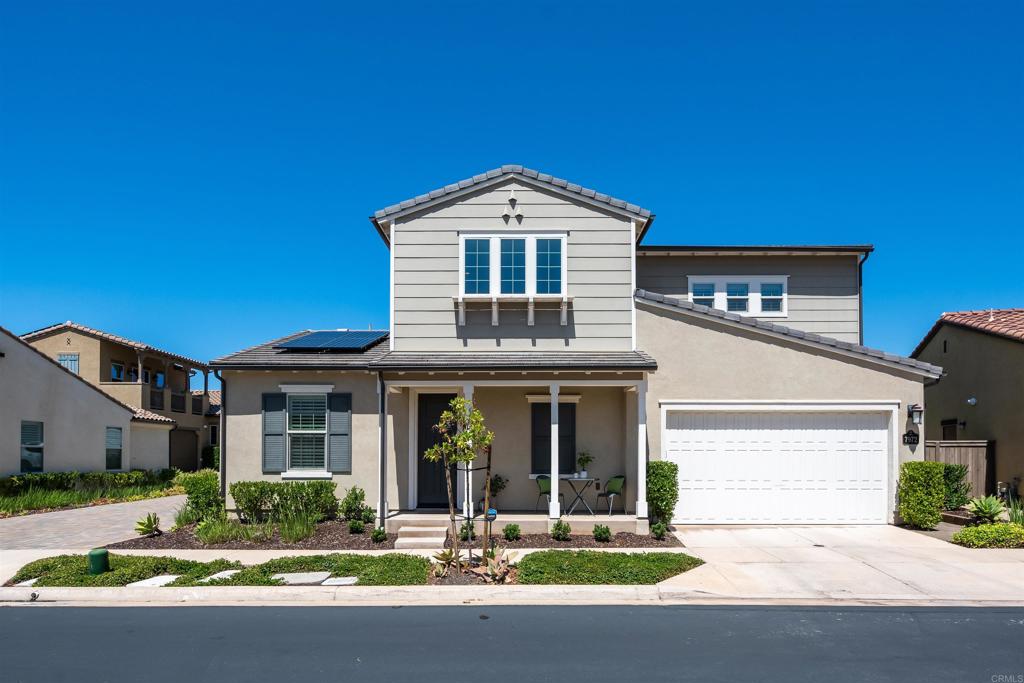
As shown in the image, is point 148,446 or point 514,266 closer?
point 514,266

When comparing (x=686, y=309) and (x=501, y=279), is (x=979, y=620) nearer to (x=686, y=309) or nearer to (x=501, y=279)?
(x=686, y=309)

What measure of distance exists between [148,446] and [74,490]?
18.6ft

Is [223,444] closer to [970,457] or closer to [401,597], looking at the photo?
[401,597]

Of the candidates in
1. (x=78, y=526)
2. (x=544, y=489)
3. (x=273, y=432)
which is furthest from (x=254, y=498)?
(x=544, y=489)

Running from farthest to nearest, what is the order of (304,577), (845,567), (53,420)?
(53,420) < (845,567) < (304,577)

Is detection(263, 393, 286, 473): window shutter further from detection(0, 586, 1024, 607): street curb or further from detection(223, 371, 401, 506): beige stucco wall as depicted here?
detection(0, 586, 1024, 607): street curb

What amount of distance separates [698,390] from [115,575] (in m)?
10.6

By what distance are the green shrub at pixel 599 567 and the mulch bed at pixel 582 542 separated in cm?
85

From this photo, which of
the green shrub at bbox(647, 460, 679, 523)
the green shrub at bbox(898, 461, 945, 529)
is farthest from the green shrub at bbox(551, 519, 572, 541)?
the green shrub at bbox(898, 461, 945, 529)

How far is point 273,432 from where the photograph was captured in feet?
47.7

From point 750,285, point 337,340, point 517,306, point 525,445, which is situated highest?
point 750,285

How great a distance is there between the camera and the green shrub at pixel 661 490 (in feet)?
44.1

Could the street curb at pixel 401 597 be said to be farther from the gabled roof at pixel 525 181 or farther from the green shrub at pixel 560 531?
the gabled roof at pixel 525 181

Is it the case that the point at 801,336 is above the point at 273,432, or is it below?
above
